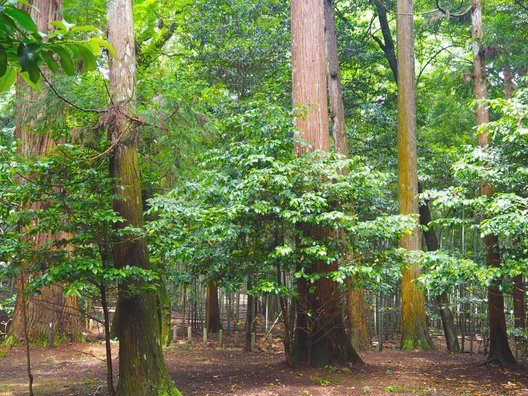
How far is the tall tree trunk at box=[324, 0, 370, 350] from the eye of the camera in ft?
34.1

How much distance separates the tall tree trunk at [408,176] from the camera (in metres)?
10.4

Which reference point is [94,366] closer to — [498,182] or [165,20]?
[498,182]

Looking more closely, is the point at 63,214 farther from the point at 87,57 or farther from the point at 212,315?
the point at 212,315

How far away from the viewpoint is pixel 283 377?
673 centimetres

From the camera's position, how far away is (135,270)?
463cm

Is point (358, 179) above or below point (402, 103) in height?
below

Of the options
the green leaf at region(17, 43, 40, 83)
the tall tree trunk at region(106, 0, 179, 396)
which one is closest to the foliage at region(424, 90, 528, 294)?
the tall tree trunk at region(106, 0, 179, 396)

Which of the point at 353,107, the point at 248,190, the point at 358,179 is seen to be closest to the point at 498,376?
the point at 358,179

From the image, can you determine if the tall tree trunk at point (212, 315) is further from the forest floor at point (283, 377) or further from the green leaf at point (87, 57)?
the green leaf at point (87, 57)

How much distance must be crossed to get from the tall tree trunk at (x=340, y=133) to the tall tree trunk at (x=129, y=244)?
18.4 ft

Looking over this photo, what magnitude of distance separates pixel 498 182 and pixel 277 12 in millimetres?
7456

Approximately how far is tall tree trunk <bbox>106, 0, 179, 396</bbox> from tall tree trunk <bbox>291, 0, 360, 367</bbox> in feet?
7.05

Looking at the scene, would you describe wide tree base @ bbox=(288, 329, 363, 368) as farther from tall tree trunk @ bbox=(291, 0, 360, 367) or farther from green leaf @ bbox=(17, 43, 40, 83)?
green leaf @ bbox=(17, 43, 40, 83)

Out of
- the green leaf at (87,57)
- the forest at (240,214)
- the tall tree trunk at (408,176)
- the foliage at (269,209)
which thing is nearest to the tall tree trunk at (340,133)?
the forest at (240,214)
